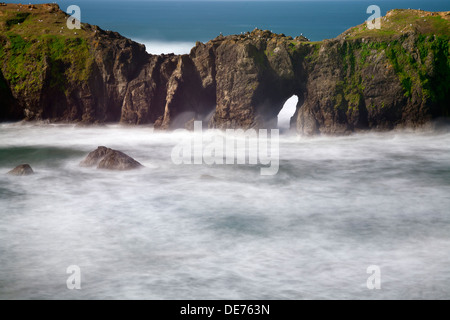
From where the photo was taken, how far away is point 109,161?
1973cm

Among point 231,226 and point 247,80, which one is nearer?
point 231,226

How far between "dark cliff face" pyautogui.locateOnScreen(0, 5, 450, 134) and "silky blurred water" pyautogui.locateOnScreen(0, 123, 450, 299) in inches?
109

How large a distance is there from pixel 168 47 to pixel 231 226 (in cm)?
4123

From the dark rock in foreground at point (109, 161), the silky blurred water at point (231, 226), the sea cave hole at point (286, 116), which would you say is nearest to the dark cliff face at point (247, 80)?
the sea cave hole at point (286, 116)

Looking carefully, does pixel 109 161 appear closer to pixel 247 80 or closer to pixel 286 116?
pixel 247 80

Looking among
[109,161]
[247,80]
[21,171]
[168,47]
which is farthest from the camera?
[168,47]

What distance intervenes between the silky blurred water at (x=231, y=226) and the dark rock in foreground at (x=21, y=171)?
14.0 inches

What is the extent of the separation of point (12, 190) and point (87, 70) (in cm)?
1120

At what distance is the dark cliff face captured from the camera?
25281 mm

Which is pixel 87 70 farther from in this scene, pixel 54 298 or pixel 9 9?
pixel 54 298

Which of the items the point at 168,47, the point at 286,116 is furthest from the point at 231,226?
the point at 168,47

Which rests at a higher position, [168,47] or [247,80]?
[168,47]

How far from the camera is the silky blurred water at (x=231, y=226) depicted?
11.5m
